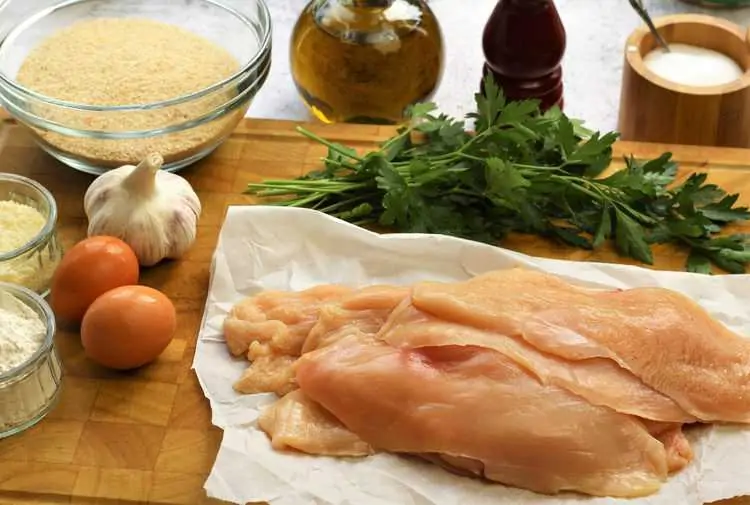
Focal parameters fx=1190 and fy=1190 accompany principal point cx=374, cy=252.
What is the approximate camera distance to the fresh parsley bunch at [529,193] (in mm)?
2402

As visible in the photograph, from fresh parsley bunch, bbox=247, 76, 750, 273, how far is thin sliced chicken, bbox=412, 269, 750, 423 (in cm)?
26

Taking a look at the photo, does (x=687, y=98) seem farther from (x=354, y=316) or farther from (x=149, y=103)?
(x=149, y=103)

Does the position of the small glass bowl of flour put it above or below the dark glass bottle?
below

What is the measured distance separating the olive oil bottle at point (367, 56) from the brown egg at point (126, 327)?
33.8 inches

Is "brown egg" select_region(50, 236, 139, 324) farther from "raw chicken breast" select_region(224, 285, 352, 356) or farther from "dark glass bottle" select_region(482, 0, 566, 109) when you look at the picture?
"dark glass bottle" select_region(482, 0, 566, 109)

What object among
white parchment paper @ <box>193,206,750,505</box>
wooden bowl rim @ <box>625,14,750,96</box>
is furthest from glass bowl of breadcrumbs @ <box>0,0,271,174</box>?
wooden bowl rim @ <box>625,14,750,96</box>

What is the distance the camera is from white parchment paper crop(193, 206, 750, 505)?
1.96 metres

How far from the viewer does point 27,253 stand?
7.46 feet

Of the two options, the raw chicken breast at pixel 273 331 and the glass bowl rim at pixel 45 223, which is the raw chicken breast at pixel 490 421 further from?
the glass bowl rim at pixel 45 223

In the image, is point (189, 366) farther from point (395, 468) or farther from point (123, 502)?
point (395, 468)

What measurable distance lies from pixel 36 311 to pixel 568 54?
1.81 meters

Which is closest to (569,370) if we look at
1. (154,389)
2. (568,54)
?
(154,389)

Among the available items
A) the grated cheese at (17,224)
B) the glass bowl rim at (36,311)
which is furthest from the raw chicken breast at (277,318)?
the grated cheese at (17,224)

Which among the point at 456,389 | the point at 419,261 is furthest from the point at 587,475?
the point at 419,261
